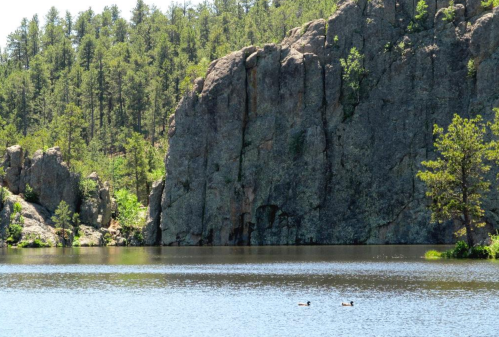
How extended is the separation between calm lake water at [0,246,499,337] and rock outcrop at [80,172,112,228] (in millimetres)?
35161

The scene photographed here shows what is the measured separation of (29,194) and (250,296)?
2886 inches

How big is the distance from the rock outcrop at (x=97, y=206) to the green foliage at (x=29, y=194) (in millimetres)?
7135

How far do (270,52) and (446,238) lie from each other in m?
38.0

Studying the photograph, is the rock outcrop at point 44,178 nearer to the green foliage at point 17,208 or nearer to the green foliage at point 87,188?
the green foliage at point 87,188

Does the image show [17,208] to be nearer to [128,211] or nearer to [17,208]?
[17,208]

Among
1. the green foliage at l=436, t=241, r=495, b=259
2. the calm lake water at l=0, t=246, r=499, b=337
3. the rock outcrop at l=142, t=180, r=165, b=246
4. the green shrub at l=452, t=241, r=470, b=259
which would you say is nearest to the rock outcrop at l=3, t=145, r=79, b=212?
the rock outcrop at l=142, t=180, r=165, b=246

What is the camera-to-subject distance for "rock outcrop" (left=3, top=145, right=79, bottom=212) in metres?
120

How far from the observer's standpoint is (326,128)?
119m

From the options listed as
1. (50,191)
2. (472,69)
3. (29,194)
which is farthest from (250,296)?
(29,194)

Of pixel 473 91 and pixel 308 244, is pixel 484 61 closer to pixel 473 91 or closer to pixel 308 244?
pixel 473 91

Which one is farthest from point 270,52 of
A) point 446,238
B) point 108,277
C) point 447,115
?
point 108,277

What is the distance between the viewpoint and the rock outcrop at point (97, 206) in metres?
121

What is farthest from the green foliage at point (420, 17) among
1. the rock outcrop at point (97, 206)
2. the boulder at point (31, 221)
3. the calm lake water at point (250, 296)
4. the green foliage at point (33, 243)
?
the green foliage at point (33, 243)

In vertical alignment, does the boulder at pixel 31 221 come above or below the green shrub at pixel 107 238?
above
